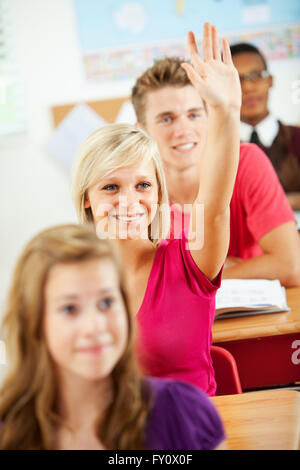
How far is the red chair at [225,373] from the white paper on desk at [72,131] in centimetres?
199

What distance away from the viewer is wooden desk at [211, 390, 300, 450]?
0.58 m

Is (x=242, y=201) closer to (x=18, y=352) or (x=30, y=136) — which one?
(x=18, y=352)

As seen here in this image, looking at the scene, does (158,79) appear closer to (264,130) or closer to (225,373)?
(225,373)

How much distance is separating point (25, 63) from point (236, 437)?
2430 millimetres

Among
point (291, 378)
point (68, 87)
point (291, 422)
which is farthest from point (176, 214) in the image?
point (68, 87)

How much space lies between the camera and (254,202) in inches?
53.2

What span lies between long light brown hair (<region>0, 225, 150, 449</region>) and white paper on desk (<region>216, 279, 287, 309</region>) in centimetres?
60

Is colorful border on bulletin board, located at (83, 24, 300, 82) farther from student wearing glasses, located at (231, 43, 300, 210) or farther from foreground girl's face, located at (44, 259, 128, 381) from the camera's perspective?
foreground girl's face, located at (44, 259, 128, 381)

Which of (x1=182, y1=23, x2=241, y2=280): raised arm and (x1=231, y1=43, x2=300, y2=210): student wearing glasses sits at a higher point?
(x1=231, y1=43, x2=300, y2=210): student wearing glasses

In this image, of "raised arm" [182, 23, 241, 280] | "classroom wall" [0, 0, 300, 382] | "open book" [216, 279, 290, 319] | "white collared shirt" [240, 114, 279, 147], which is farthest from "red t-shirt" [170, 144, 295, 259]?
"classroom wall" [0, 0, 300, 382]

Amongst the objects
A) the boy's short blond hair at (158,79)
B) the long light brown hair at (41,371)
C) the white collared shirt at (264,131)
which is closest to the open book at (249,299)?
the boy's short blond hair at (158,79)

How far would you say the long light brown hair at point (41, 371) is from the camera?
1.49 ft

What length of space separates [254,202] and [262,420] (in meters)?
0.77

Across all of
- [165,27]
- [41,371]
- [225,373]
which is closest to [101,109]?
[165,27]
